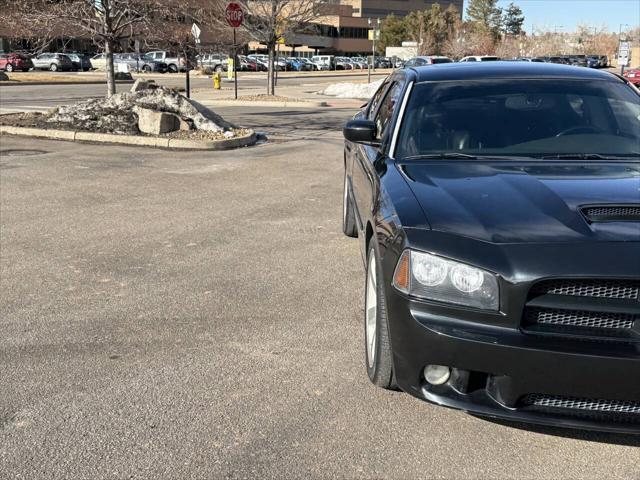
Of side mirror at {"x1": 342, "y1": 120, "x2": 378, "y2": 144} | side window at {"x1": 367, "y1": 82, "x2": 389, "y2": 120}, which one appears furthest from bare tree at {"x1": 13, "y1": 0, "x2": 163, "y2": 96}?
side mirror at {"x1": 342, "y1": 120, "x2": 378, "y2": 144}

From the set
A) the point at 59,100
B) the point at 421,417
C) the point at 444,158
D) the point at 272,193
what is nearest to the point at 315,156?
the point at 272,193

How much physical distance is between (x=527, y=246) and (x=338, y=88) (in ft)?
99.2

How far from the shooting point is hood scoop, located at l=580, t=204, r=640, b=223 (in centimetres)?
305

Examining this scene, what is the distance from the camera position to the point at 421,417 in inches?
133

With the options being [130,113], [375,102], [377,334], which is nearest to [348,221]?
[375,102]

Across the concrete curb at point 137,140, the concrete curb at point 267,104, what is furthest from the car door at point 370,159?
the concrete curb at point 267,104

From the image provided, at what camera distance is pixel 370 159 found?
181 inches

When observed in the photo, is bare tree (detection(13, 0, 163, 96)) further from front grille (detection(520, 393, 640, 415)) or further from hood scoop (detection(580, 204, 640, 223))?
front grille (detection(520, 393, 640, 415))

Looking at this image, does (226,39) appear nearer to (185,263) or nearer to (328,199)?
(328,199)

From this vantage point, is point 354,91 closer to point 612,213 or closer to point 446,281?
point 612,213

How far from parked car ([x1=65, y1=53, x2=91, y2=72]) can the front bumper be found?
57270 mm

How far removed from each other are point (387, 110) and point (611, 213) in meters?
2.36

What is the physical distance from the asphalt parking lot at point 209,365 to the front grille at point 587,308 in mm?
655

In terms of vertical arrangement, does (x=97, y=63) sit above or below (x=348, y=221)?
above
